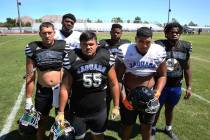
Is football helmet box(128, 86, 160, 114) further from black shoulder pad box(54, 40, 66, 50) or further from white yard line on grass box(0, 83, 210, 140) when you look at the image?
white yard line on grass box(0, 83, 210, 140)

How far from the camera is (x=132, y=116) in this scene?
568 centimetres

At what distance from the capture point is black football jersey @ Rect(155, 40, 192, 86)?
6582 mm

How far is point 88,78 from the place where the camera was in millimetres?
4832

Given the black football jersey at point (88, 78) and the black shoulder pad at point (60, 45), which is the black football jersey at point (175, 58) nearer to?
the black shoulder pad at point (60, 45)

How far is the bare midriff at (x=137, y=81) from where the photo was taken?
5.61 metres

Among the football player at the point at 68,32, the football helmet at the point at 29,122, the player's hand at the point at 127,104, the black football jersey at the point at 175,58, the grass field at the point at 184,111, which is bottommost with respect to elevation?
the grass field at the point at 184,111

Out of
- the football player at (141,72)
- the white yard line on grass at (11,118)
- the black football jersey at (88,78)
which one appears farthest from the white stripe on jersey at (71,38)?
the black football jersey at (88,78)

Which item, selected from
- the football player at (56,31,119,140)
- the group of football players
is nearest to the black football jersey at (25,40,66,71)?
the group of football players

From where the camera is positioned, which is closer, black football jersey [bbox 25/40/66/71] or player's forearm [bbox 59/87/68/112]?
player's forearm [bbox 59/87/68/112]

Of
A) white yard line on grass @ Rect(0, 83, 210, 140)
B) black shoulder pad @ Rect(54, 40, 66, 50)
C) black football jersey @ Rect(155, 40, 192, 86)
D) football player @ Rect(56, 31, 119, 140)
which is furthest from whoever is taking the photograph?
white yard line on grass @ Rect(0, 83, 210, 140)

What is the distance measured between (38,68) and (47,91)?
0.43m

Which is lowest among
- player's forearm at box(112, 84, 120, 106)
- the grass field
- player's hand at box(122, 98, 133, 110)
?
the grass field

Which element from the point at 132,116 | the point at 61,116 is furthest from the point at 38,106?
the point at 132,116

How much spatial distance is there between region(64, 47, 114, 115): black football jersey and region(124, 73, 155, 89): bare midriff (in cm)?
71
